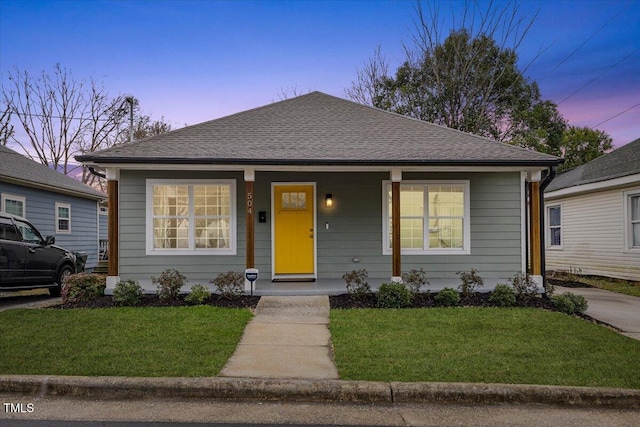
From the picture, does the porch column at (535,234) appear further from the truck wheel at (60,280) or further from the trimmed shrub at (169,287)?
the truck wheel at (60,280)

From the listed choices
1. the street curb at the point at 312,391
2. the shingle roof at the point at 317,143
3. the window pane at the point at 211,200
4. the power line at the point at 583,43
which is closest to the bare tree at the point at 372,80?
the power line at the point at 583,43

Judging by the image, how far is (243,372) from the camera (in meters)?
4.86

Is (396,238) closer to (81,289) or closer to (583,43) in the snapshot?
(81,289)

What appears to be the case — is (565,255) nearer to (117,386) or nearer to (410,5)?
(410,5)

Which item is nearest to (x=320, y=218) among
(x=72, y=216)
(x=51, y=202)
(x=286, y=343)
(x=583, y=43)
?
(x=286, y=343)

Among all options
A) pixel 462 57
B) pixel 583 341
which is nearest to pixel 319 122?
pixel 583 341

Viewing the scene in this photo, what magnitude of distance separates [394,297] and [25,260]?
24.7 ft

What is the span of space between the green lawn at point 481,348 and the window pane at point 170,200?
4.55 m

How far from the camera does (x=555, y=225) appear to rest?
17.3 meters

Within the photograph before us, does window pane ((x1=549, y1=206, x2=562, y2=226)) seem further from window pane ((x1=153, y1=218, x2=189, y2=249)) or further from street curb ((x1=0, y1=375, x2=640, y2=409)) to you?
street curb ((x1=0, y1=375, x2=640, y2=409))

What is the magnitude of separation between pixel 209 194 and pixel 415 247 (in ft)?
15.7

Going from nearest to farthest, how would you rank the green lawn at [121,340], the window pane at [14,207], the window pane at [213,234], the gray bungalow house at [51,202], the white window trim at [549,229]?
the green lawn at [121,340], the window pane at [213,234], the window pane at [14,207], the gray bungalow house at [51,202], the white window trim at [549,229]

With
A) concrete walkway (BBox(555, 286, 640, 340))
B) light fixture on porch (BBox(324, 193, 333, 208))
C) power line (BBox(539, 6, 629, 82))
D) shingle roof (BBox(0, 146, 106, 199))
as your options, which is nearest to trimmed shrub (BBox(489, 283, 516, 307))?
concrete walkway (BBox(555, 286, 640, 340))

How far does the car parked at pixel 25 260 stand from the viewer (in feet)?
30.7
